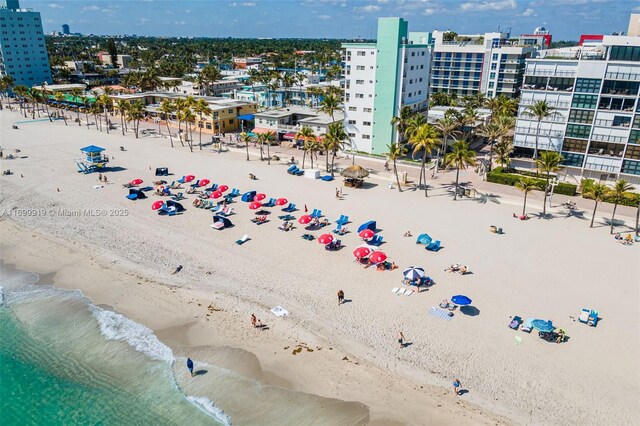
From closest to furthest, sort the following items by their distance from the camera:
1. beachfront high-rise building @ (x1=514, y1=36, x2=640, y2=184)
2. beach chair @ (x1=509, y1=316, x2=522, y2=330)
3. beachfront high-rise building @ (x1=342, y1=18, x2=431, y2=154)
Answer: beach chair @ (x1=509, y1=316, x2=522, y2=330) < beachfront high-rise building @ (x1=514, y1=36, x2=640, y2=184) < beachfront high-rise building @ (x1=342, y1=18, x2=431, y2=154)

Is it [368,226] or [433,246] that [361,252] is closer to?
[368,226]

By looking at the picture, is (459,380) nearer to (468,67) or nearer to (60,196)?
(60,196)

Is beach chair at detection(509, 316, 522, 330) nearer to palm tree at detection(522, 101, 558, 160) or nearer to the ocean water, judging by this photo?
the ocean water

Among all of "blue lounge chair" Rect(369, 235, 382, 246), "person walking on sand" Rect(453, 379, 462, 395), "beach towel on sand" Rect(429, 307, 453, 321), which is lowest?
"person walking on sand" Rect(453, 379, 462, 395)

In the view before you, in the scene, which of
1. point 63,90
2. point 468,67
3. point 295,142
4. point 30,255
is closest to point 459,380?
point 30,255

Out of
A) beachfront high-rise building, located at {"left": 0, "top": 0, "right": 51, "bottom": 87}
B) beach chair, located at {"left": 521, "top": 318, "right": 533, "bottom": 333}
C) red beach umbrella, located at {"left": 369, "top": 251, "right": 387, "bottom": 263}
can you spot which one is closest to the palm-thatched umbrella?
red beach umbrella, located at {"left": 369, "top": 251, "right": 387, "bottom": 263}

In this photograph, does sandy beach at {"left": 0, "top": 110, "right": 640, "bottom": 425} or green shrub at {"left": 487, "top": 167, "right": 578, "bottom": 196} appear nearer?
sandy beach at {"left": 0, "top": 110, "right": 640, "bottom": 425}
